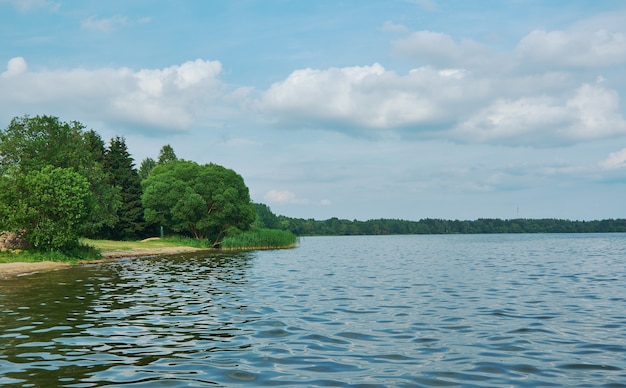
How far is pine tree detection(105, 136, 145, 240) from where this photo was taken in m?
89.4

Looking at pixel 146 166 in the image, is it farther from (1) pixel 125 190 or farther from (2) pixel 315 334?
(2) pixel 315 334

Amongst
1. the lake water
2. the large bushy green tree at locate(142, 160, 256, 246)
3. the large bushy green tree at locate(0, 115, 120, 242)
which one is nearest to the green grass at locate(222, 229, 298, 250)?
the large bushy green tree at locate(142, 160, 256, 246)

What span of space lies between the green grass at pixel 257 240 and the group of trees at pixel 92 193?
20.3 feet

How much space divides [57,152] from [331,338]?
188 feet

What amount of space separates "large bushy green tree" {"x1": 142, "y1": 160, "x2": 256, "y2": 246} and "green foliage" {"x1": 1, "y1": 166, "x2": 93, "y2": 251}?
3828 cm

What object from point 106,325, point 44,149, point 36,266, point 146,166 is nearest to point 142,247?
point 44,149

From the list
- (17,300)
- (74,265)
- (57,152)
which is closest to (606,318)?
(17,300)

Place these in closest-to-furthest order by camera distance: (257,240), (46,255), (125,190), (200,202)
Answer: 1. (46,255)
2. (257,240)
3. (200,202)
4. (125,190)

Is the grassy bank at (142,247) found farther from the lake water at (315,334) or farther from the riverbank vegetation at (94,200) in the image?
the lake water at (315,334)

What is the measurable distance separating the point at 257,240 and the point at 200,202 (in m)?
12.3

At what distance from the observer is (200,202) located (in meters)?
87.9

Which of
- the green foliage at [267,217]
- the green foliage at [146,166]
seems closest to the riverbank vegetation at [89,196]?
the green foliage at [146,166]

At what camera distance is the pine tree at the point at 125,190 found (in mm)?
89438

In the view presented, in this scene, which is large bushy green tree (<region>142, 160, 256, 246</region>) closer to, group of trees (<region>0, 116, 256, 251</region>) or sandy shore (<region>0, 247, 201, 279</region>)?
group of trees (<region>0, 116, 256, 251</region>)
